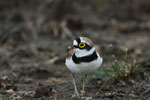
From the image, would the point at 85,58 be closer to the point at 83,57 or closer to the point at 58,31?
the point at 83,57

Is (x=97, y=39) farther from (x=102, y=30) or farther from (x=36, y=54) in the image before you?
(x=36, y=54)

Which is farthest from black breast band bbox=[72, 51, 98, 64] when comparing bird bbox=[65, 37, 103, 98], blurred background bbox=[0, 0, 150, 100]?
blurred background bbox=[0, 0, 150, 100]

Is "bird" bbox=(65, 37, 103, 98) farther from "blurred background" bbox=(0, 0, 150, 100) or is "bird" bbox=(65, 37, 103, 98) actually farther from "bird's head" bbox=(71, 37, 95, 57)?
"blurred background" bbox=(0, 0, 150, 100)

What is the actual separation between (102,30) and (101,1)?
1.03 metres

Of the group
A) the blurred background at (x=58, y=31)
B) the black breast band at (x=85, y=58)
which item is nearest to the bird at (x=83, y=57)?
the black breast band at (x=85, y=58)

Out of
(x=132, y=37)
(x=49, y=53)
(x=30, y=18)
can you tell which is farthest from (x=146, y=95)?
(x=30, y=18)

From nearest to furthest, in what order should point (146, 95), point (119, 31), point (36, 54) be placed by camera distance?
point (146, 95) → point (36, 54) → point (119, 31)

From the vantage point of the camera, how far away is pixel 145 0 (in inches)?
392

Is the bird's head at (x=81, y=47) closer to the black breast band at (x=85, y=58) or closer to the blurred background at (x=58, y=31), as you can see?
the black breast band at (x=85, y=58)

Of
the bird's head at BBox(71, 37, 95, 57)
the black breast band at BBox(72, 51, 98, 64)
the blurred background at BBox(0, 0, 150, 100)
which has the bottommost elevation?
the black breast band at BBox(72, 51, 98, 64)

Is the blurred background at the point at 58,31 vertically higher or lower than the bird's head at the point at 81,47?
higher

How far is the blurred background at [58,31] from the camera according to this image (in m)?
6.74

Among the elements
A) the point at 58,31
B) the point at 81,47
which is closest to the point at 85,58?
the point at 81,47

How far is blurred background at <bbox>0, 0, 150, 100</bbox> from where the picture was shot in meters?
6.74
